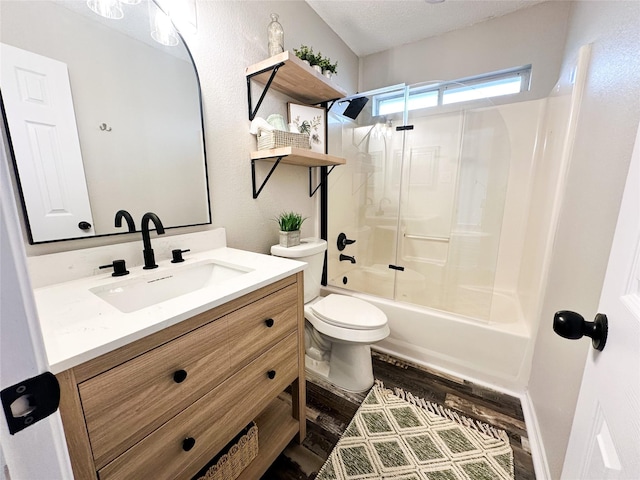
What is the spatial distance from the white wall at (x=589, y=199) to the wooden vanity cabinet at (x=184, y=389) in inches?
39.1

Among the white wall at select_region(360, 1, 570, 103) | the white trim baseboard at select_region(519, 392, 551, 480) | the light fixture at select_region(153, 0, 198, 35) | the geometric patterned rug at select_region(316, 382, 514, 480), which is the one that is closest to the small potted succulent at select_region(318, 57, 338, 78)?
the light fixture at select_region(153, 0, 198, 35)

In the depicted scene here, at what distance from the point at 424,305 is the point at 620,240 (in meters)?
1.50

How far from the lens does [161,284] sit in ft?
3.21

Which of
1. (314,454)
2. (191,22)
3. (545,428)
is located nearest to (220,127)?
(191,22)

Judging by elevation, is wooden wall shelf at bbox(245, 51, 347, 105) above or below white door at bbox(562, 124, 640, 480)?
above

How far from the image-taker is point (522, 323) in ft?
5.30

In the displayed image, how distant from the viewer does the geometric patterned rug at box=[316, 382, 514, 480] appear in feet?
3.59

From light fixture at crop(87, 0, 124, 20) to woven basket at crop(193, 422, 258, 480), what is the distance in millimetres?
1597

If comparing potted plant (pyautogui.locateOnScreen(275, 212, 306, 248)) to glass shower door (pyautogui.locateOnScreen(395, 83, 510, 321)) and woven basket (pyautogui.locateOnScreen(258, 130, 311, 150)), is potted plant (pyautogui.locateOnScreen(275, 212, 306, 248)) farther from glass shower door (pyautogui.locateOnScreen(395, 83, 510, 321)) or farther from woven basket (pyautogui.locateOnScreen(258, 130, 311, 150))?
glass shower door (pyautogui.locateOnScreen(395, 83, 510, 321))

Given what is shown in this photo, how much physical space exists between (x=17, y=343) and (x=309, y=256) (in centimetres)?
133

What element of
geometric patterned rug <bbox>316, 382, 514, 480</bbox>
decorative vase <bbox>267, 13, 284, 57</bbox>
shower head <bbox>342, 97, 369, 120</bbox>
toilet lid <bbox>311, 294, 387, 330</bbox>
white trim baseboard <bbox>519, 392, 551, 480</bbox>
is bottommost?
geometric patterned rug <bbox>316, 382, 514, 480</bbox>

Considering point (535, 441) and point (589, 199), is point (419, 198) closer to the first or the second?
point (589, 199)

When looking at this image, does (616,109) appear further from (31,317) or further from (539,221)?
(31,317)

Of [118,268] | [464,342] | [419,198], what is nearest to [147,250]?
[118,268]
